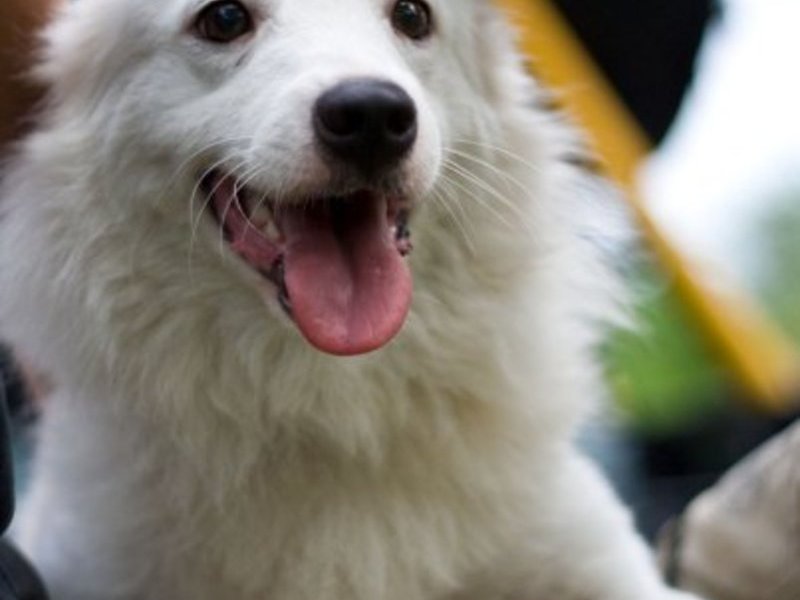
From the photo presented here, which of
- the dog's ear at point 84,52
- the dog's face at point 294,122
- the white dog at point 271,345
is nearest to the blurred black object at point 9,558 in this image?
the white dog at point 271,345

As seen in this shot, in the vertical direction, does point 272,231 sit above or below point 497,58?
below

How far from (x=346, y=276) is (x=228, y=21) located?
0.50 meters

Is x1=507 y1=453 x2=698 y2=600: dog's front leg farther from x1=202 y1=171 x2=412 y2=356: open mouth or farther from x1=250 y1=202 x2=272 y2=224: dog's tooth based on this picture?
x1=250 y1=202 x2=272 y2=224: dog's tooth

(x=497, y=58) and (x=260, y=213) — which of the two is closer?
(x=260, y=213)

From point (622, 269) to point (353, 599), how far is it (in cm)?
92

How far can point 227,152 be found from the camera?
7.37 feet

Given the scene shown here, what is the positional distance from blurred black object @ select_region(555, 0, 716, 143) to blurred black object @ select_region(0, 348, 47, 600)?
1.79 meters

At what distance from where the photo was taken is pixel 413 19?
2.44m

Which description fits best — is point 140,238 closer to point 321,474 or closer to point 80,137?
point 80,137

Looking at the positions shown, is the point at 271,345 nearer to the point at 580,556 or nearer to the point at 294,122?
the point at 294,122

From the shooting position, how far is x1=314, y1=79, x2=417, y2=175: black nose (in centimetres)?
204

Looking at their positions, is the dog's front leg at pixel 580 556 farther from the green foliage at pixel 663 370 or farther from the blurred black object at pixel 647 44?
the blurred black object at pixel 647 44

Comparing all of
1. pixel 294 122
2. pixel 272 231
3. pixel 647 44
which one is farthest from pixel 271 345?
pixel 647 44

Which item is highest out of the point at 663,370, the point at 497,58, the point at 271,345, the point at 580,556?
the point at 497,58
